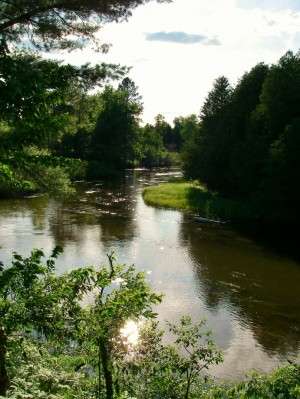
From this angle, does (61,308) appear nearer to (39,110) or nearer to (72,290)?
(72,290)

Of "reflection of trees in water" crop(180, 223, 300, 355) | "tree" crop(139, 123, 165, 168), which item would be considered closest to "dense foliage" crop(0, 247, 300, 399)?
"reflection of trees in water" crop(180, 223, 300, 355)

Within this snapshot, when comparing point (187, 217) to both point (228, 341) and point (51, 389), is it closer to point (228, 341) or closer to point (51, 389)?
point (228, 341)

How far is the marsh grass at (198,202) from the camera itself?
4454 cm

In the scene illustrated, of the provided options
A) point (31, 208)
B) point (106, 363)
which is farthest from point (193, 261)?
point (31, 208)

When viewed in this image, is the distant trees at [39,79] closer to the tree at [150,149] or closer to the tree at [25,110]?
the tree at [25,110]

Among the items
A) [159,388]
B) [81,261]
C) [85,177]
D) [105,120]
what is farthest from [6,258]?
[105,120]

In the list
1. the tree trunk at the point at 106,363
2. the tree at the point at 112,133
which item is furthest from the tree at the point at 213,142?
the tree trunk at the point at 106,363

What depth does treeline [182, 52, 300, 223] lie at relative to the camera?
127ft

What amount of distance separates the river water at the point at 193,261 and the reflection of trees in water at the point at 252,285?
47 mm

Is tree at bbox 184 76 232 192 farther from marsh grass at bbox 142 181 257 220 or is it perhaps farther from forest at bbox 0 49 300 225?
marsh grass at bbox 142 181 257 220

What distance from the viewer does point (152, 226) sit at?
39094 mm

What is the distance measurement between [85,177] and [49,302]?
7118cm

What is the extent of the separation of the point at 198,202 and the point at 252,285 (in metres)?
25.5

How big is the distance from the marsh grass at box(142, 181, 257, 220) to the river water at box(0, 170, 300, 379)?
102 inches
